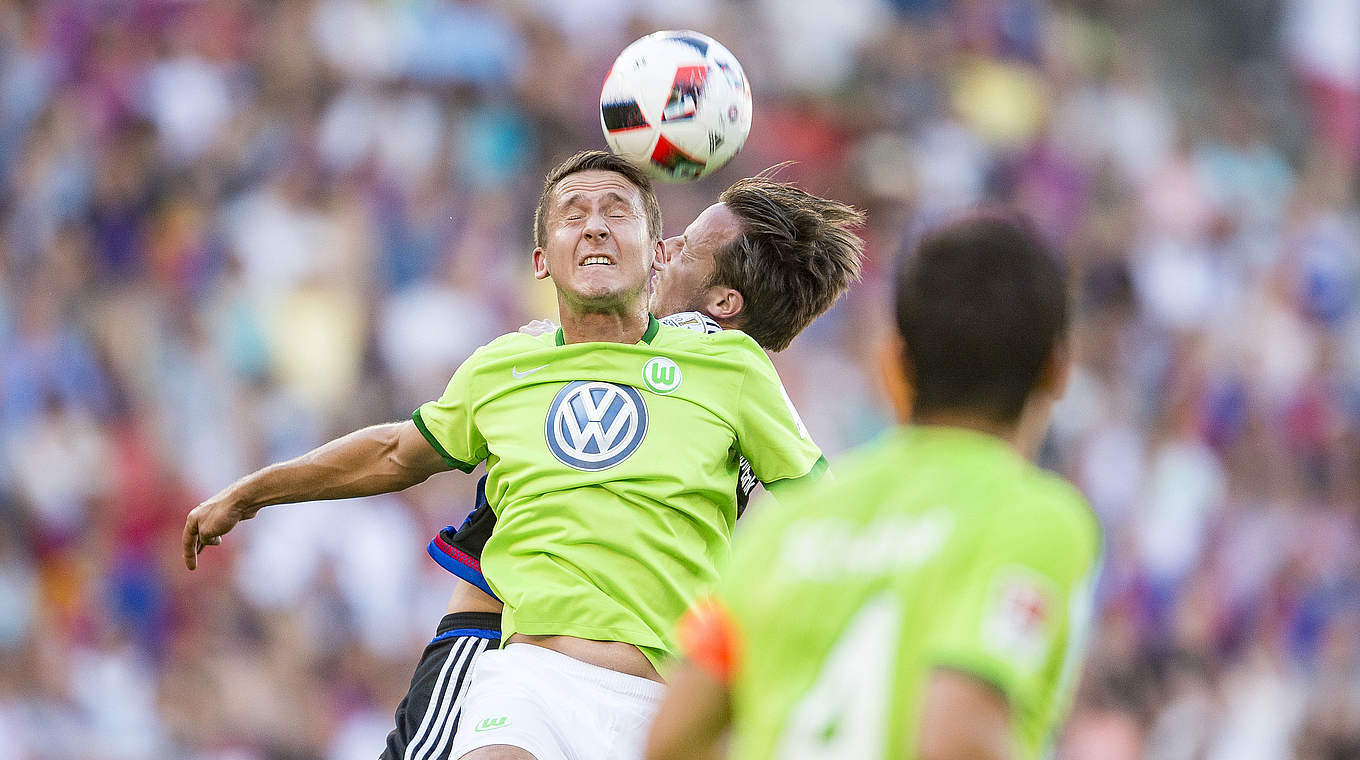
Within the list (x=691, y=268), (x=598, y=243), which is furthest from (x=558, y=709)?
(x=691, y=268)

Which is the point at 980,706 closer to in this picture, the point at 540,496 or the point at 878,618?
the point at 878,618

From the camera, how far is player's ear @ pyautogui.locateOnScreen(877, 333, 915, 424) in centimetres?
248

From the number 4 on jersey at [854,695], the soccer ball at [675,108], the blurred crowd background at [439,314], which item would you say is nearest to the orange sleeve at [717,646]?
the number 4 on jersey at [854,695]

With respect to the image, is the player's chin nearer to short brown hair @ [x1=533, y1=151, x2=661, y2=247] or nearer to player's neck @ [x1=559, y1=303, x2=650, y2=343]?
player's neck @ [x1=559, y1=303, x2=650, y2=343]

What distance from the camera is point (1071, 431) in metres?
12.3

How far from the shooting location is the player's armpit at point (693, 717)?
2.55 meters

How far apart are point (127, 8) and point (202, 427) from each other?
9.50 ft

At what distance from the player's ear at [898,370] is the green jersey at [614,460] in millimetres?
1712

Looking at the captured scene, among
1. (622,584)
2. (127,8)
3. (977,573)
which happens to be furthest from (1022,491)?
(127,8)

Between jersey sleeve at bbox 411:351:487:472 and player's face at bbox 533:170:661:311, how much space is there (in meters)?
0.33

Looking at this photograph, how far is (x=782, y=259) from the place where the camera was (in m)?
5.17

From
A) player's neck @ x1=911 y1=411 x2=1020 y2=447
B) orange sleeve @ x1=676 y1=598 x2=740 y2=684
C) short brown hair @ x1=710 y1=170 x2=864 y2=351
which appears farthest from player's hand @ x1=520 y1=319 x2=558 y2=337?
player's neck @ x1=911 y1=411 x2=1020 y2=447

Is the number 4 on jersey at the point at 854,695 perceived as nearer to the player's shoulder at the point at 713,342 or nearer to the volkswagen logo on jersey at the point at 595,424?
the volkswagen logo on jersey at the point at 595,424

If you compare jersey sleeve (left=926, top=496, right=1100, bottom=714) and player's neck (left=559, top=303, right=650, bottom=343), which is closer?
jersey sleeve (left=926, top=496, right=1100, bottom=714)
